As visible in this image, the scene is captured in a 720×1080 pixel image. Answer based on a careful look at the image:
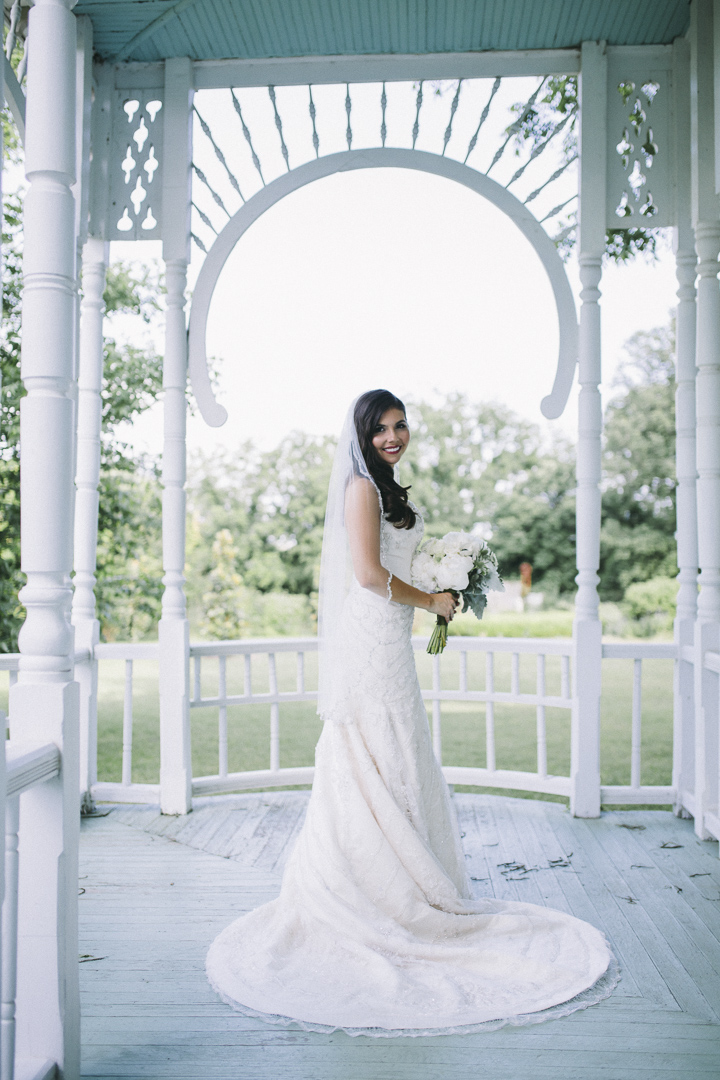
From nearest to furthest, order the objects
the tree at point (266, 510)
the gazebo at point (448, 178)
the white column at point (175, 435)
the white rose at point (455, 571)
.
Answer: the white rose at point (455, 571), the gazebo at point (448, 178), the white column at point (175, 435), the tree at point (266, 510)

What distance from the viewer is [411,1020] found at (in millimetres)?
2465

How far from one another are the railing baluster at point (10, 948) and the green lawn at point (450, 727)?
6288 millimetres

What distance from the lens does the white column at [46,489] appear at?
83.4 inches

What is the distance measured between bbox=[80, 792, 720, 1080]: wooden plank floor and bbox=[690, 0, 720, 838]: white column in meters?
0.45

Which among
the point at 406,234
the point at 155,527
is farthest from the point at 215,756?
the point at 406,234

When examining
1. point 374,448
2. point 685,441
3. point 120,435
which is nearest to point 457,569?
point 374,448

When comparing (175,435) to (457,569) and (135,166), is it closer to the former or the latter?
(135,166)

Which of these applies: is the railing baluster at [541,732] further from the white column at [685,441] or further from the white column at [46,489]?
the white column at [46,489]

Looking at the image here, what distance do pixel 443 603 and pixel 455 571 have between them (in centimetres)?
14

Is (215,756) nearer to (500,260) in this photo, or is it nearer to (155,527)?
(155,527)

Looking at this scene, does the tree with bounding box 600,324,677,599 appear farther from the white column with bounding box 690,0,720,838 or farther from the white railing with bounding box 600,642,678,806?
the white column with bounding box 690,0,720,838

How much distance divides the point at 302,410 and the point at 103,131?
405 inches

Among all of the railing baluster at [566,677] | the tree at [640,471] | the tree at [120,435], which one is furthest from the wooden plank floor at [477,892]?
the tree at [640,471]

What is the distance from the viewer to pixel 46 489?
2135 mm
